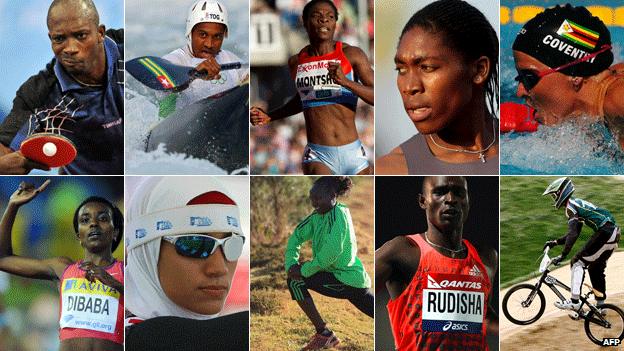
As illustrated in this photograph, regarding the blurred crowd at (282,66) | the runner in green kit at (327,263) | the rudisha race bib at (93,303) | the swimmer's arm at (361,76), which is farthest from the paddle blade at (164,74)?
the rudisha race bib at (93,303)

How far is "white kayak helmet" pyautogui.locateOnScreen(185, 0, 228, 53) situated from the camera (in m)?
8.43

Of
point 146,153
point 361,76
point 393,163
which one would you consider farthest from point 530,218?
point 146,153

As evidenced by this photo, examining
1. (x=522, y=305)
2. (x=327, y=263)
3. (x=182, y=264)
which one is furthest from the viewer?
(x=182, y=264)

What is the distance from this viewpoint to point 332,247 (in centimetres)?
839

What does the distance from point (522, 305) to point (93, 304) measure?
3.40 m

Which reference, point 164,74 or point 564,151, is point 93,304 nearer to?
point 164,74

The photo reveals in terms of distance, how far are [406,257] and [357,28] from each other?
183cm

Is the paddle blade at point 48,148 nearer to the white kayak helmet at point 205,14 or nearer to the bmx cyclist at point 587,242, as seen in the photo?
the white kayak helmet at point 205,14

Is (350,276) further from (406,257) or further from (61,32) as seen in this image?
(61,32)

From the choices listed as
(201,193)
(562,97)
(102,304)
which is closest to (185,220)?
(201,193)

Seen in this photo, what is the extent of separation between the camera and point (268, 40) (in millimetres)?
8422

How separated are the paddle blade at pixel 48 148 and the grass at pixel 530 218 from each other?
135 inches

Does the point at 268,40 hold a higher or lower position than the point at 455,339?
higher

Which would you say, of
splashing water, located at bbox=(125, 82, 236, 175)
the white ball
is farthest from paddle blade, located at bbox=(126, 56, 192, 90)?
the white ball
